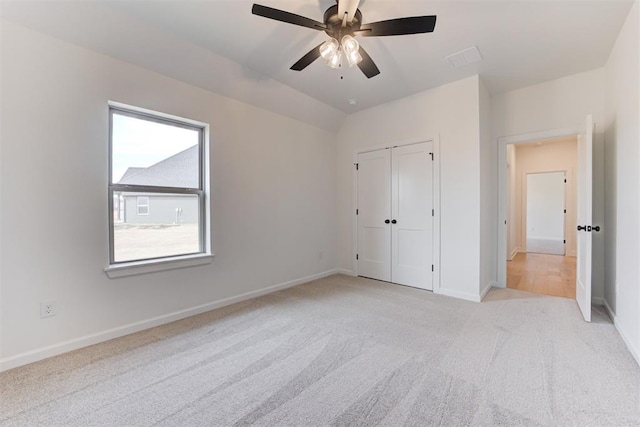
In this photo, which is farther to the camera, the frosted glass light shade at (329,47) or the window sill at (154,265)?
the window sill at (154,265)

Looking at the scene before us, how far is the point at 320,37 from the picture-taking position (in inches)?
98.2

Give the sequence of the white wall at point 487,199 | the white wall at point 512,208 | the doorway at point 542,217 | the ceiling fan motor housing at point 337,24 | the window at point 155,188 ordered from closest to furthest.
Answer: the ceiling fan motor housing at point 337,24, the window at point 155,188, the white wall at point 487,199, the doorway at point 542,217, the white wall at point 512,208

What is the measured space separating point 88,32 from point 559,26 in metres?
3.85

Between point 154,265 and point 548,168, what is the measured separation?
26.0 ft

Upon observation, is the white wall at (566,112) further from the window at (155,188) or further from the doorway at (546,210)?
the doorway at (546,210)

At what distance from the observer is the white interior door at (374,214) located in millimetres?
4180

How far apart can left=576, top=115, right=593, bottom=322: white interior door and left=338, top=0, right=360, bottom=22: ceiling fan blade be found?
260 cm

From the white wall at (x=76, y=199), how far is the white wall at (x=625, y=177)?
3557 mm

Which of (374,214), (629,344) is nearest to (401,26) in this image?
(374,214)

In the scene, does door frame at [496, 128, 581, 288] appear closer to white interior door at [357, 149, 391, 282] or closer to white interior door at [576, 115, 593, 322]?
white interior door at [576, 115, 593, 322]

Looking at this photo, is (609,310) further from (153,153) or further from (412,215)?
(153,153)

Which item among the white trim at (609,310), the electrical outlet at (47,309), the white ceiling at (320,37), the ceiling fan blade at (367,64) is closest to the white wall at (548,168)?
the white trim at (609,310)

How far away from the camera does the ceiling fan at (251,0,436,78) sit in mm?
1735

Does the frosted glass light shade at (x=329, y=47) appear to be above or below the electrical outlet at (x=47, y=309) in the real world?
above
